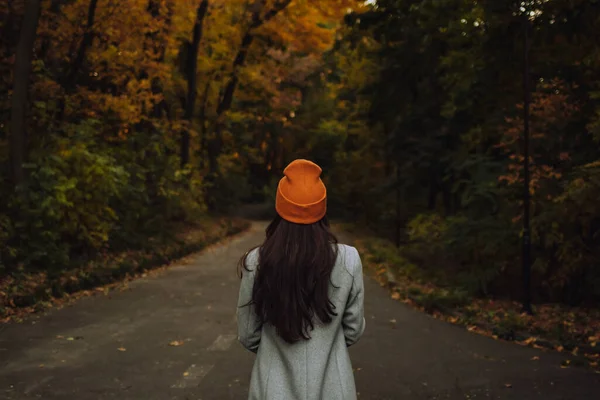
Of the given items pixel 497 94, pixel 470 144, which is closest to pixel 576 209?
pixel 497 94

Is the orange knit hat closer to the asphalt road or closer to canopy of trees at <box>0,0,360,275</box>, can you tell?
the asphalt road

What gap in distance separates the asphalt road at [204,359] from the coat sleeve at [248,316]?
4.01m

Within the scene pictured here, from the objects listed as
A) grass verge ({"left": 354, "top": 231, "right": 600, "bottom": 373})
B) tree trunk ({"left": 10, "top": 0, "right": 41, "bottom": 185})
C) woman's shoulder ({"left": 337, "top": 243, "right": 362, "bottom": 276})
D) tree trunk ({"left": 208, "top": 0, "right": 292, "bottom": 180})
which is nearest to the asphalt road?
grass verge ({"left": 354, "top": 231, "right": 600, "bottom": 373})

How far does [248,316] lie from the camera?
303 centimetres

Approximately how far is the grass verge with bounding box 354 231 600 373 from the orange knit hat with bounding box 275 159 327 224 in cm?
684

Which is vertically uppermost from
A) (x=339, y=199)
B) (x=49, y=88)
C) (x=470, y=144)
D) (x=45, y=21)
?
(x=45, y=21)

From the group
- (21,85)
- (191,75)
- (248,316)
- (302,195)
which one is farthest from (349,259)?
(191,75)

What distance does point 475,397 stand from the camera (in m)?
7.07

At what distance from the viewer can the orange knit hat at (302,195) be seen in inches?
116

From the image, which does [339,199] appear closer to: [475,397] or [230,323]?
[230,323]

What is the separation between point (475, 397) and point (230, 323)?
5.04m

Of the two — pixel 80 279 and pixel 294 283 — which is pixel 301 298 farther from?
pixel 80 279

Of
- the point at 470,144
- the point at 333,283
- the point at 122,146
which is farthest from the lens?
the point at 122,146

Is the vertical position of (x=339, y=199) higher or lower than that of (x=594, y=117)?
lower
